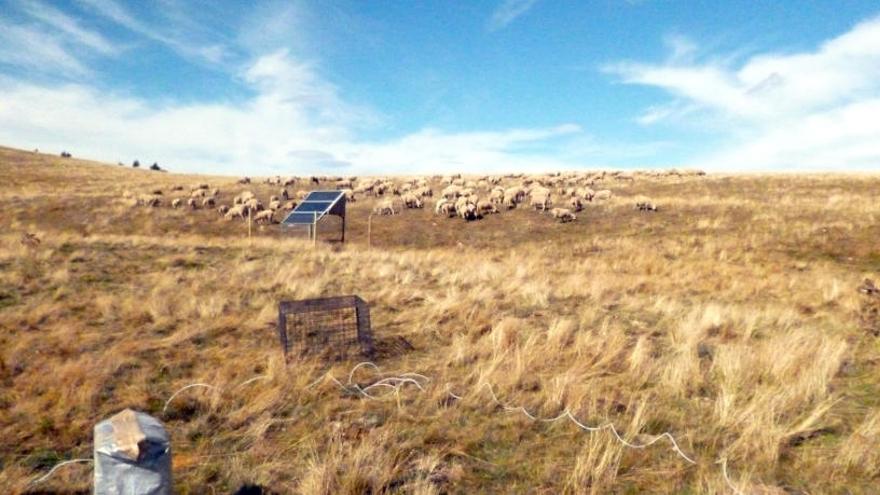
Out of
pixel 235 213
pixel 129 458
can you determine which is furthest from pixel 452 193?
pixel 129 458

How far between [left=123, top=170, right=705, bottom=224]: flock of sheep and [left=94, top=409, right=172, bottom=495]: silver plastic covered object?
2510 cm

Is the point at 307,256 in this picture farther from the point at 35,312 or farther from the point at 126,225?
the point at 126,225

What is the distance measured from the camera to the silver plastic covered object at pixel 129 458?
301 cm

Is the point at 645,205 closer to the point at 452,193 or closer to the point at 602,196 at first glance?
the point at 602,196

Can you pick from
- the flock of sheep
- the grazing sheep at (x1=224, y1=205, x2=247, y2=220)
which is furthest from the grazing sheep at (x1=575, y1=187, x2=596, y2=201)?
the grazing sheep at (x1=224, y1=205, x2=247, y2=220)

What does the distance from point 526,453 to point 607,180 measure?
42.6 meters

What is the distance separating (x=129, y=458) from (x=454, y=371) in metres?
4.73

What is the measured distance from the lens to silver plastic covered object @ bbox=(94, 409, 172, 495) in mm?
3012

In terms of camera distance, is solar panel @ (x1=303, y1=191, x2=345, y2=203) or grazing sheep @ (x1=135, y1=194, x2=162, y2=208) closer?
solar panel @ (x1=303, y1=191, x2=345, y2=203)

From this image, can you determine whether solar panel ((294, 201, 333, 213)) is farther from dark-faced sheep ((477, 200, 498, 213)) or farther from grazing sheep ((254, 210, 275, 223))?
dark-faced sheep ((477, 200, 498, 213))

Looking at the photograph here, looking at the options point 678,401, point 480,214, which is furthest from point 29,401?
point 480,214

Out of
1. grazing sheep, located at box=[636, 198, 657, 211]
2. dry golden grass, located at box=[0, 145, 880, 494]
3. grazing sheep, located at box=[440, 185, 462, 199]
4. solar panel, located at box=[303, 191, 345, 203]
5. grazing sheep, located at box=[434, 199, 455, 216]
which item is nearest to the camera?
dry golden grass, located at box=[0, 145, 880, 494]

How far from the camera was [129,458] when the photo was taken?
3.01 metres

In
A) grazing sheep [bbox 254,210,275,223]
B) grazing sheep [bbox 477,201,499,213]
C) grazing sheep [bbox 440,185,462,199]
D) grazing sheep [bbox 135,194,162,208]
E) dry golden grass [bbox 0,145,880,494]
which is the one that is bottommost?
dry golden grass [bbox 0,145,880,494]
